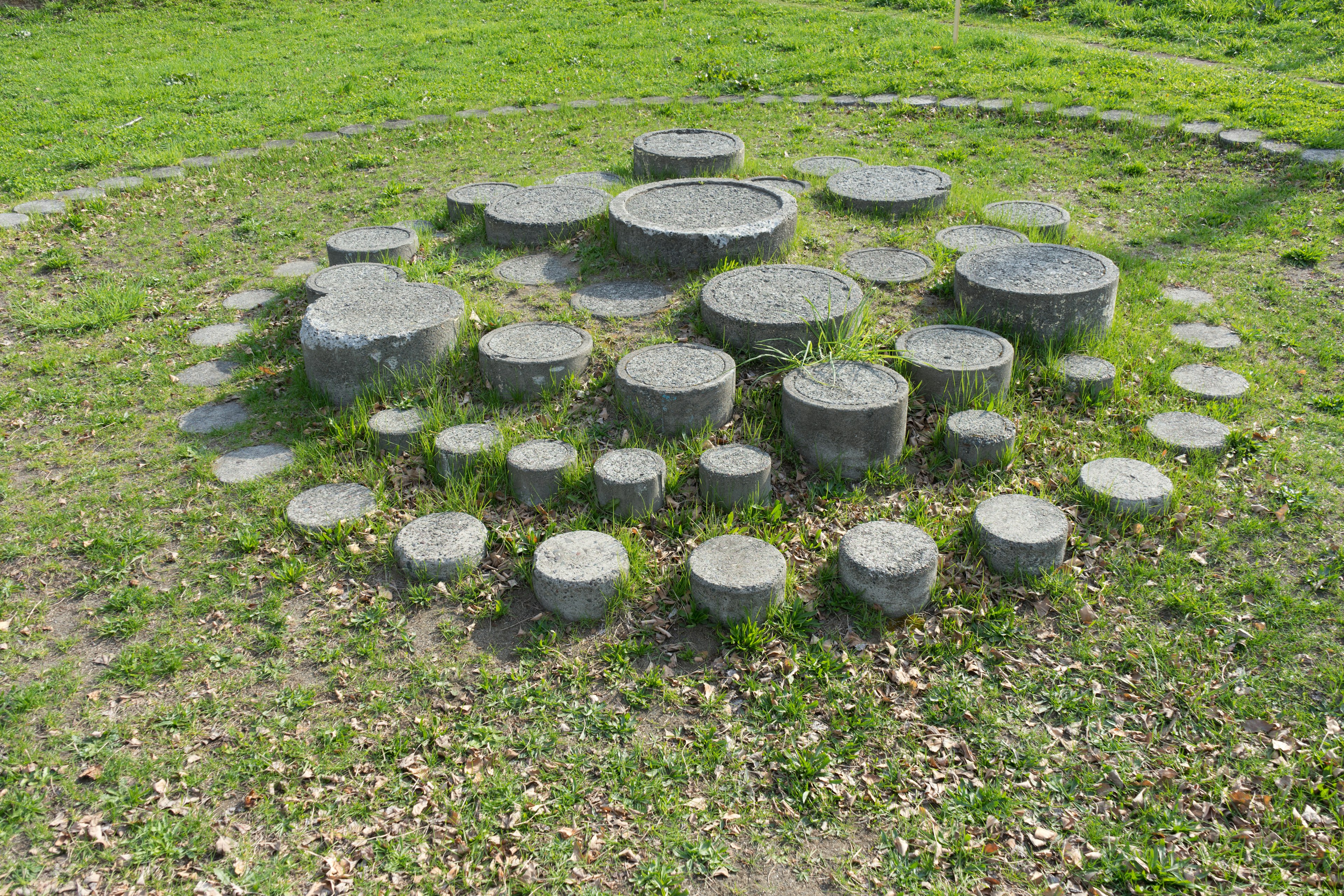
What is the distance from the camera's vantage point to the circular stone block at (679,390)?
5047 mm

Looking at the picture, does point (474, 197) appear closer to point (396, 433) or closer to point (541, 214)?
point (541, 214)

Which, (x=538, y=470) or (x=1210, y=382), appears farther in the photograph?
(x=1210, y=382)

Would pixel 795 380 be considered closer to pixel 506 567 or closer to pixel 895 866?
pixel 506 567

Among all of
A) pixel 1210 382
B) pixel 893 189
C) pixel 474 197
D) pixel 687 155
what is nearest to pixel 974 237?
pixel 893 189

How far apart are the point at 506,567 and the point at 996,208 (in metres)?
5.15

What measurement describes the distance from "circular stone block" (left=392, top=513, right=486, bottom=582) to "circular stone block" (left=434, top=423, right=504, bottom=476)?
355 millimetres

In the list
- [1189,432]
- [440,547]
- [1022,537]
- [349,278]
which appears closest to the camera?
[1022,537]

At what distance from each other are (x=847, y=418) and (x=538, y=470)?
164 centimetres

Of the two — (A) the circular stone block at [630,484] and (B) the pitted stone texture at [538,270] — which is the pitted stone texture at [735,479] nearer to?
(A) the circular stone block at [630,484]

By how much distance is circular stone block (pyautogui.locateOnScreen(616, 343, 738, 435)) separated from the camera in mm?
5047

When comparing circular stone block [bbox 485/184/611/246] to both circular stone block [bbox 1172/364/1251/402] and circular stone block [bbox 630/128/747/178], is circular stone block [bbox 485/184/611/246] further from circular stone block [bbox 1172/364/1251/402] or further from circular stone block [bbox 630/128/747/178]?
circular stone block [bbox 1172/364/1251/402]

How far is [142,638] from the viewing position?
13.6 feet

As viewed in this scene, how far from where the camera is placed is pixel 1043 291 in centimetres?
563

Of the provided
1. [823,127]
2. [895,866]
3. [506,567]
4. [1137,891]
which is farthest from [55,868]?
[823,127]
